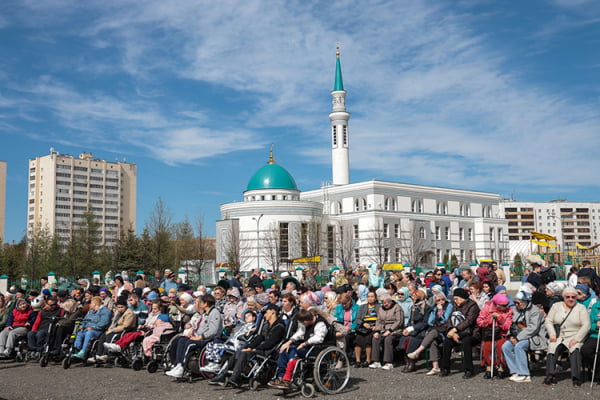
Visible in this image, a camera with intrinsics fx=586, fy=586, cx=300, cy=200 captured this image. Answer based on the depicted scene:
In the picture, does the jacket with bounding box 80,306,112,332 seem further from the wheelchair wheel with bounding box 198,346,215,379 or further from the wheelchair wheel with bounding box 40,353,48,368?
the wheelchair wheel with bounding box 198,346,215,379

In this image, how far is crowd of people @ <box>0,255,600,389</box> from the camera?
29.5ft

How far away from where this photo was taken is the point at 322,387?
339 inches

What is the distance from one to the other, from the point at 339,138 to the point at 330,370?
192 feet

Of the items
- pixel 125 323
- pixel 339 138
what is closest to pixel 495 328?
pixel 125 323

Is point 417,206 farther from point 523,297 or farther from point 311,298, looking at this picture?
point 523,297

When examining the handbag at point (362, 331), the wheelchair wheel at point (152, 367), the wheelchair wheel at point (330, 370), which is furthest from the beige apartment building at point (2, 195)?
the wheelchair wheel at point (330, 370)

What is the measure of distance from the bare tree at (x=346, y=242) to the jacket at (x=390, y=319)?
47048mm

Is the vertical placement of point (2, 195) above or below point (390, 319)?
above

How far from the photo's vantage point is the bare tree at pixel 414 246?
61037 mm

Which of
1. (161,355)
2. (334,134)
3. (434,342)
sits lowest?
(161,355)

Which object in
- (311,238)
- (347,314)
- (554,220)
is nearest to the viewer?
(347,314)

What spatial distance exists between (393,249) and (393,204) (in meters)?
5.22

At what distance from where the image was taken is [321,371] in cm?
879

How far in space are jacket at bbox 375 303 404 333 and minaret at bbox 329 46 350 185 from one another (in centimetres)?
5635
